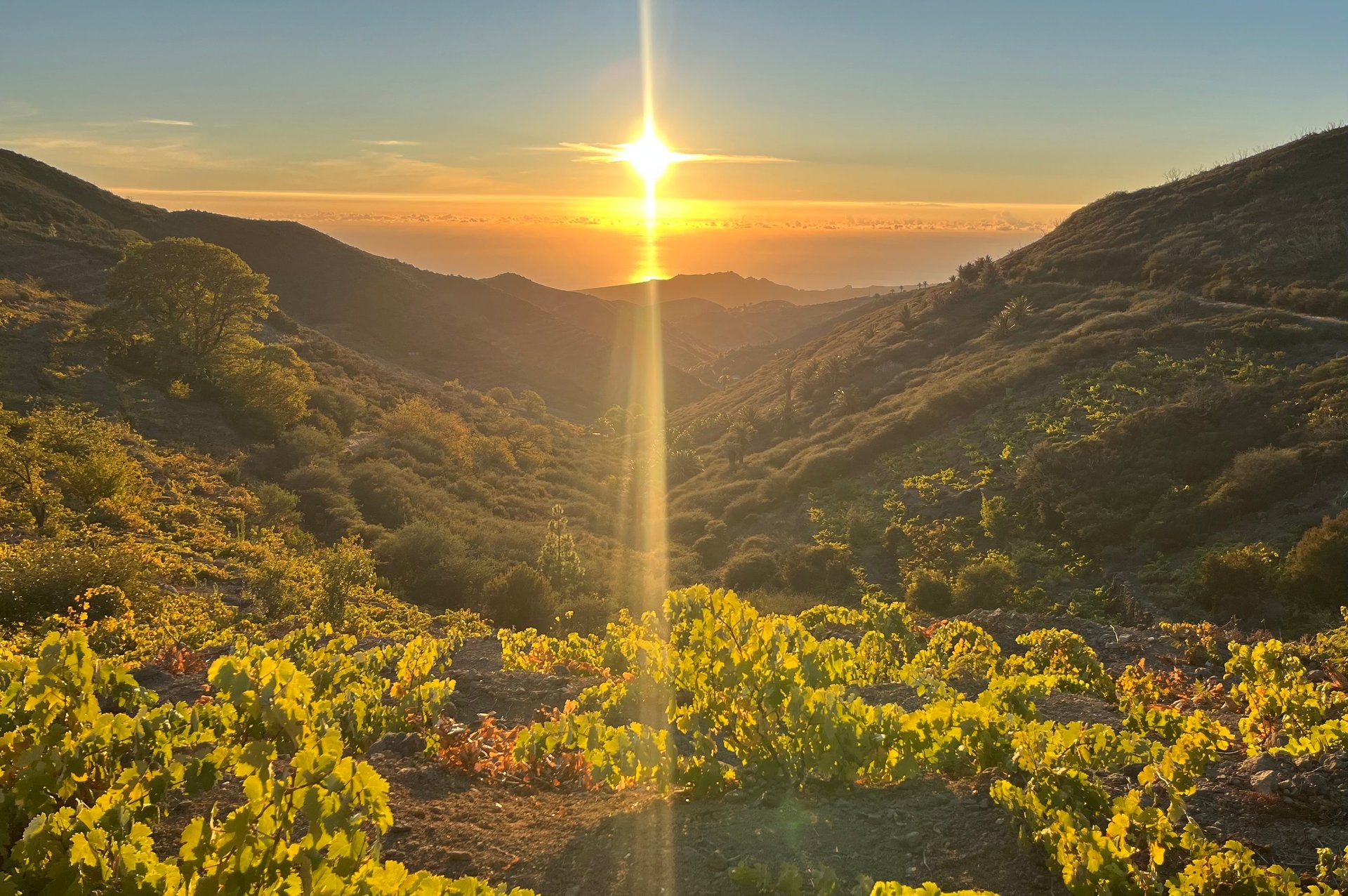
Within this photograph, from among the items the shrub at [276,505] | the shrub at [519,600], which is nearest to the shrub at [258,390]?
the shrub at [276,505]

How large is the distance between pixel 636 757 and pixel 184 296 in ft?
103

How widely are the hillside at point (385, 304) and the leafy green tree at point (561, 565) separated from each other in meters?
50.8

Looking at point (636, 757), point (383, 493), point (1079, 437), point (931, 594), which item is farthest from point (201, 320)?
point (1079, 437)

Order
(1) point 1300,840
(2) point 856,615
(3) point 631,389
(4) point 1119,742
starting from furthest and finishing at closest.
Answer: (3) point 631,389, (2) point 856,615, (4) point 1119,742, (1) point 1300,840

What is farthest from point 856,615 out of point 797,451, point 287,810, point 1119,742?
point 797,451

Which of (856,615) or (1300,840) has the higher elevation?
(1300,840)

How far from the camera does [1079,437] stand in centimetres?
2502

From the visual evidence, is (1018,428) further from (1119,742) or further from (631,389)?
(631,389)

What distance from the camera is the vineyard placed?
2.44m

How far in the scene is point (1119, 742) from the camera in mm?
4340

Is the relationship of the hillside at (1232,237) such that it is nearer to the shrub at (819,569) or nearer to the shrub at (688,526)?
the shrub at (819,569)

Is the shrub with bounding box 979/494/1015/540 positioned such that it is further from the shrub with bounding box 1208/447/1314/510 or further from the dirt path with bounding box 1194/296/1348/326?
the dirt path with bounding box 1194/296/1348/326

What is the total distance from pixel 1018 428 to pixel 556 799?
27097 mm

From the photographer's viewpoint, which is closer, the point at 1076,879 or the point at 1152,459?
the point at 1076,879
